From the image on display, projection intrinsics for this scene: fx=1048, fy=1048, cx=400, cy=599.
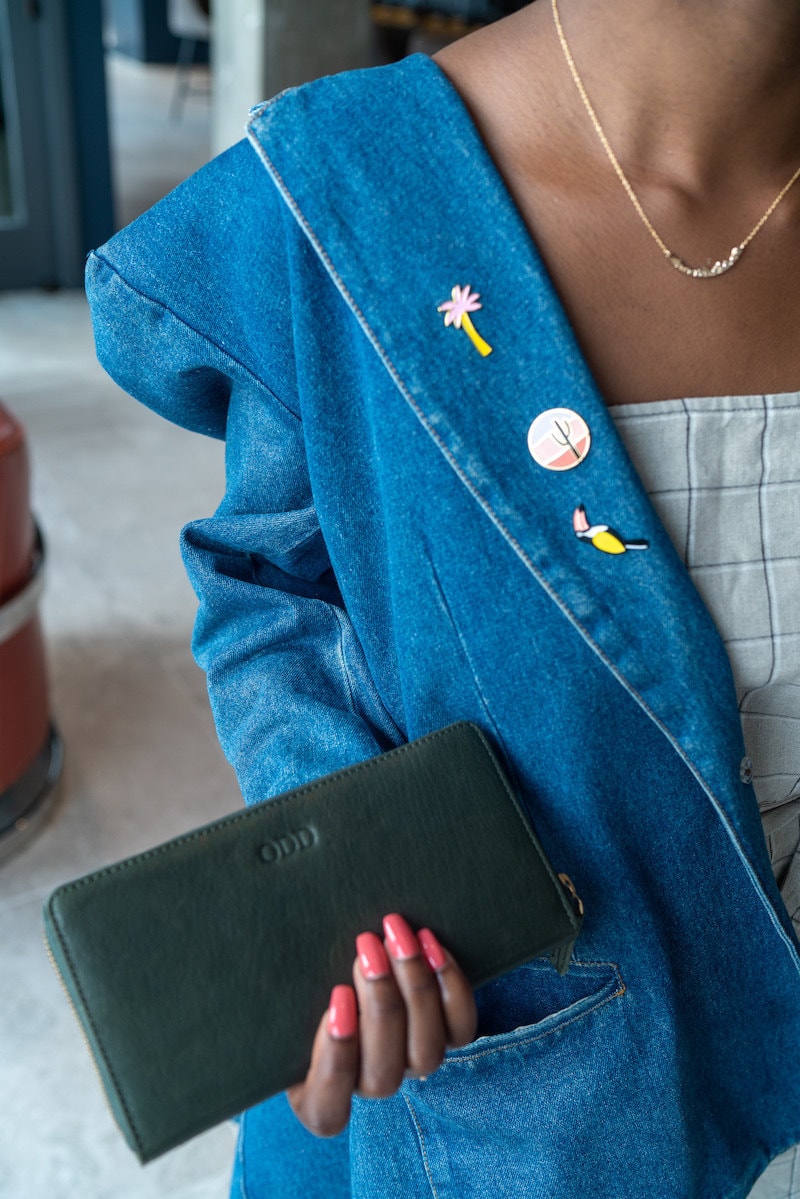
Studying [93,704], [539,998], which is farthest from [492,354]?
[93,704]

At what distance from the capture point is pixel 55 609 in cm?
250

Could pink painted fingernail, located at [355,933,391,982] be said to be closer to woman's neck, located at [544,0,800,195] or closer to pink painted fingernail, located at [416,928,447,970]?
pink painted fingernail, located at [416,928,447,970]

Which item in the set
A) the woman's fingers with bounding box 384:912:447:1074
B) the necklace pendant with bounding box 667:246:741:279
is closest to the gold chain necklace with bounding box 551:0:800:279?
the necklace pendant with bounding box 667:246:741:279

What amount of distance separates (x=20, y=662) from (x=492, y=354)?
4.69 ft

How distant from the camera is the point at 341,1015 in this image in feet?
1.59

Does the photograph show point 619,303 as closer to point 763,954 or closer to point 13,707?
point 763,954

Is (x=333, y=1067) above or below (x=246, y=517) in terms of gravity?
below

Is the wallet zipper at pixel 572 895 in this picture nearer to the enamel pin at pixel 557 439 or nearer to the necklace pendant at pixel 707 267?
the enamel pin at pixel 557 439

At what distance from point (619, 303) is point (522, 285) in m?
0.08

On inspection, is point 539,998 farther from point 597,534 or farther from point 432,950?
point 597,534

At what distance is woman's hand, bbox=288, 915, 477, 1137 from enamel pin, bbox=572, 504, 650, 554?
0.68 feet

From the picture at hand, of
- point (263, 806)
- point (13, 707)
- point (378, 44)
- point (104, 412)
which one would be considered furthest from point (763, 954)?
point (378, 44)

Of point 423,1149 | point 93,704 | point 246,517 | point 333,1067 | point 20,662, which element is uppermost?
point 246,517

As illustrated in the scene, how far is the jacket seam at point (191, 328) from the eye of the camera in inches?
23.0
